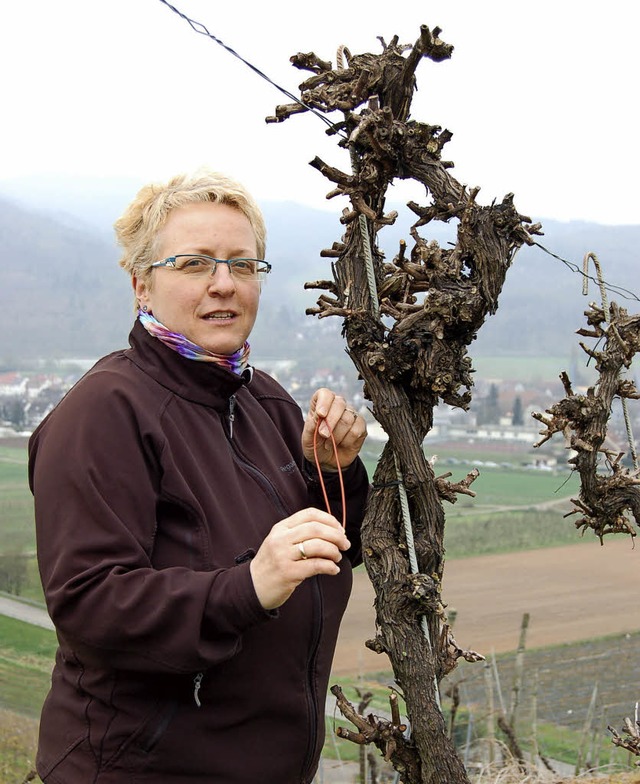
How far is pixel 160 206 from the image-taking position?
75.2 inches

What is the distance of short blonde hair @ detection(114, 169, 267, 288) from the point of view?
190cm

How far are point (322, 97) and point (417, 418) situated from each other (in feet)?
2.55

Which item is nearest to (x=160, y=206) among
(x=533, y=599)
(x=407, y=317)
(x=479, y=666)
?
→ (x=407, y=317)

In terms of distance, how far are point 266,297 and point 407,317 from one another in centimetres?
3428

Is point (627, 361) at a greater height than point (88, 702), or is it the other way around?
point (627, 361)

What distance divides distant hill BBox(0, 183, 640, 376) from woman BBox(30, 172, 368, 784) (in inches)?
1036

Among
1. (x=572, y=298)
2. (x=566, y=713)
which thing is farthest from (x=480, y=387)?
(x=566, y=713)

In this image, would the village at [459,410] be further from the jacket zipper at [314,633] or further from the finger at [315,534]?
the finger at [315,534]

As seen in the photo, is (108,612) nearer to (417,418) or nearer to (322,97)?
(417,418)

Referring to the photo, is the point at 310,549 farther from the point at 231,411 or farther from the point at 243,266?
the point at 243,266

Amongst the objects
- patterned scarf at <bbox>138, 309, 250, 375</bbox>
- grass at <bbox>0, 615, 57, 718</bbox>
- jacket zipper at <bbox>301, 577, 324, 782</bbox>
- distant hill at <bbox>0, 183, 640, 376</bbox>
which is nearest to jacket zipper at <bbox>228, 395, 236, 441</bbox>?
patterned scarf at <bbox>138, 309, 250, 375</bbox>

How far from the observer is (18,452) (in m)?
14.7

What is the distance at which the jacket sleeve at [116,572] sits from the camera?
5.19ft

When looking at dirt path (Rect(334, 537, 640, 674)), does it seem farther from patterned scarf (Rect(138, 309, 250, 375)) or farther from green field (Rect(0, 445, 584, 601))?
patterned scarf (Rect(138, 309, 250, 375))
